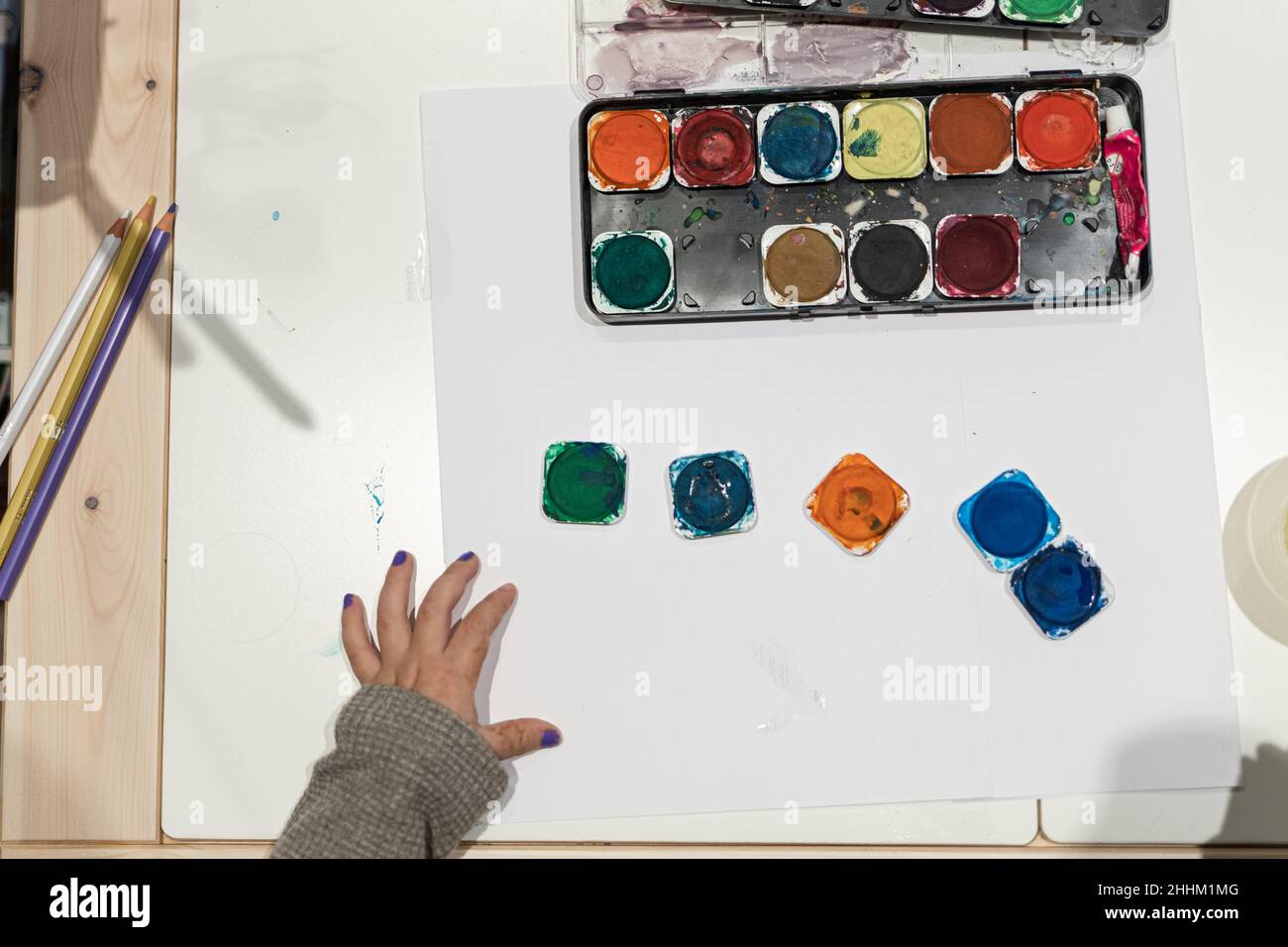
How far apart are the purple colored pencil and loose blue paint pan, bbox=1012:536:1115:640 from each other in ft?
3.23

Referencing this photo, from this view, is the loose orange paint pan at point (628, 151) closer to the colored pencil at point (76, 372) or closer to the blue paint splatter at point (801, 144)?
the blue paint splatter at point (801, 144)

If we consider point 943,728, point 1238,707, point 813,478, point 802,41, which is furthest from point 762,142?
point 1238,707

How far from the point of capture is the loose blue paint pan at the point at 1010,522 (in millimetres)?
1065

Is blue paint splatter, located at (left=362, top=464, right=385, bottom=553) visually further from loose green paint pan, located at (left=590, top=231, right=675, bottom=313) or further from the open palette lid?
the open palette lid

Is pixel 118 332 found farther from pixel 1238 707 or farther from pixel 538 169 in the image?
pixel 1238 707

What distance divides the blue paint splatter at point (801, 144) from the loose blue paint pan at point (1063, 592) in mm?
467

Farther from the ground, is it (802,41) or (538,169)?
(802,41)

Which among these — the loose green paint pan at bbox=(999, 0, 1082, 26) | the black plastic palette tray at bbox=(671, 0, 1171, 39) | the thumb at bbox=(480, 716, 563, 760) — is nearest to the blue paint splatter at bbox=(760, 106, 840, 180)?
the black plastic palette tray at bbox=(671, 0, 1171, 39)

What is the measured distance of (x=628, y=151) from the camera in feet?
3.59

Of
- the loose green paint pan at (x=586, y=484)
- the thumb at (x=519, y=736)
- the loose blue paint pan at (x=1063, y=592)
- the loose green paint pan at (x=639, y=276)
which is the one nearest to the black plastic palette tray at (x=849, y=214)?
the loose green paint pan at (x=639, y=276)

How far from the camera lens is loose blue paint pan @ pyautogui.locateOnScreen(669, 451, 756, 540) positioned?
3.56 feet
